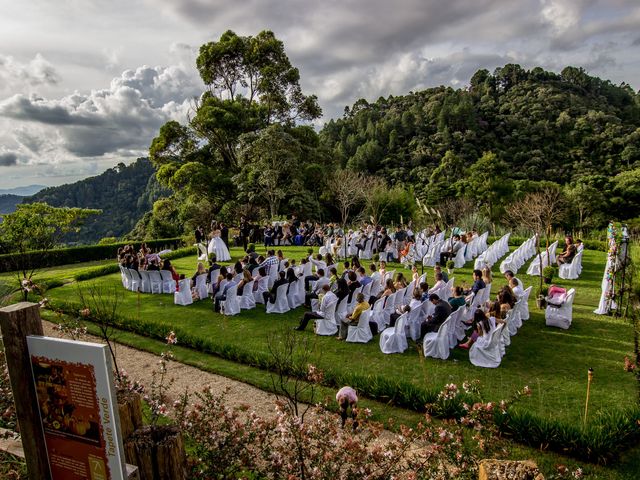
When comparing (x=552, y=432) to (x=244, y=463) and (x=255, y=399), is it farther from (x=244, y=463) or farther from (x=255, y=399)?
(x=255, y=399)

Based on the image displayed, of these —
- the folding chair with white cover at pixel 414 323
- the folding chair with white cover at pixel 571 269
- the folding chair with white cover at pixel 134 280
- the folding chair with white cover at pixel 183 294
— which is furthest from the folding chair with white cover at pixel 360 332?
the folding chair with white cover at pixel 134 280

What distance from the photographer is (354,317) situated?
1027 cm

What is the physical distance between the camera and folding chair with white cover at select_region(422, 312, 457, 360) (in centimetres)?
902

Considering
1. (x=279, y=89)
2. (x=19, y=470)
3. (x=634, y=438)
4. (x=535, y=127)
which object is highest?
(x=279, y=89)

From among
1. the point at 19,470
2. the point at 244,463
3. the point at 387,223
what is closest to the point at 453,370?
the point at 244,463

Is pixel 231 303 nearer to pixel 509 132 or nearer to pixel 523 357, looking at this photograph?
pixel 523 357

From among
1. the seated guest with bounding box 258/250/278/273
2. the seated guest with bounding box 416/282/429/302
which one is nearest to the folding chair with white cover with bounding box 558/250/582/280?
the seated guest with bounding box 416/282/429/302

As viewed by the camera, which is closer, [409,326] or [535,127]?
[409,326]

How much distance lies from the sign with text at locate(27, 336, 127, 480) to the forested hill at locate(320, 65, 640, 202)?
39626 millimetres

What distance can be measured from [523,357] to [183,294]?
10531mm

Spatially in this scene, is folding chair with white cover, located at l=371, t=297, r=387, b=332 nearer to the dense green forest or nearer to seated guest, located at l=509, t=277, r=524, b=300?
seated guest, located at l=509, t=277, r=524, b=300

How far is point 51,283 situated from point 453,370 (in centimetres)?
1778

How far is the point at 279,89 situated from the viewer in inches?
1519

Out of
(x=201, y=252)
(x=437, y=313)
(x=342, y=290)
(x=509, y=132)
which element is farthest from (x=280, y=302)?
(x=509, y=132)
